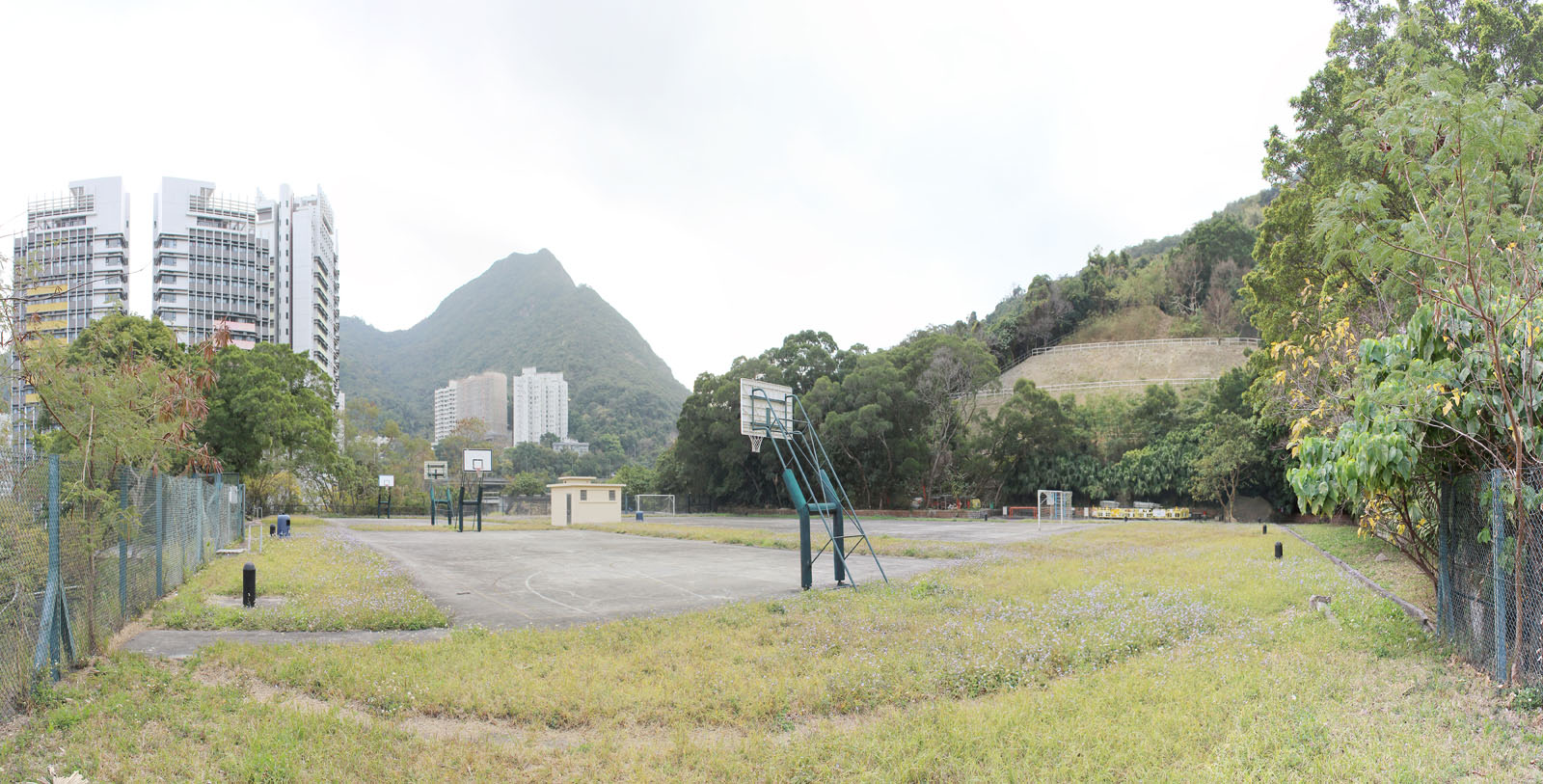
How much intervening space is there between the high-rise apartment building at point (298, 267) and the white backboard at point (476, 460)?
5682 centimetres

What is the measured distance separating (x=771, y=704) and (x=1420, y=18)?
20.6 meters

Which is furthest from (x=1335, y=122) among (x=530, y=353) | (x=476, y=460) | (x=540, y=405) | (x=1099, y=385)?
(x=530, y=353)

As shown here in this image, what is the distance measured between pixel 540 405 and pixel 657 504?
91411mm

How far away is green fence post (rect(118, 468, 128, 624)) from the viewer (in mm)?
7945

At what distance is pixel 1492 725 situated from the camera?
4.60 meters

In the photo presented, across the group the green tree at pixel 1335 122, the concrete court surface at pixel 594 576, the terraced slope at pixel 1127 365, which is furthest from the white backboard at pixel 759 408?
the terraced slope at pixel 1127 365

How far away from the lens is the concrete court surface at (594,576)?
10.7 metres

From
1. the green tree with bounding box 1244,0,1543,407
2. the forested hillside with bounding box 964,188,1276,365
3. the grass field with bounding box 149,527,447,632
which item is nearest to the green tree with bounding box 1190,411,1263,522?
the green tree with bounding box 1244,0,1543,407

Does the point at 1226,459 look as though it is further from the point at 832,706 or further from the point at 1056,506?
the point at 832,706

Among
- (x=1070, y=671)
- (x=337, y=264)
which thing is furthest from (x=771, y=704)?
(x=337, y=264)

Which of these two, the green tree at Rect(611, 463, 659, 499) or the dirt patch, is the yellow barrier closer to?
the green tree at Rect(611, 463, 659, 499)

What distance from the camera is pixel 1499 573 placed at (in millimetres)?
5301

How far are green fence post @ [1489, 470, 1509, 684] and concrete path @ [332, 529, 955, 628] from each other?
7877 mm

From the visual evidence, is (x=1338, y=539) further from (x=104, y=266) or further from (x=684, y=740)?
(x=104, y=266)
